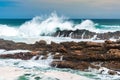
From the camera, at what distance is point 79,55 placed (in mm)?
19859

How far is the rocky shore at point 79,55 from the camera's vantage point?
1862 cm

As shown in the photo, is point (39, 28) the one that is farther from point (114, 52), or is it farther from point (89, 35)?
point (114, 52)

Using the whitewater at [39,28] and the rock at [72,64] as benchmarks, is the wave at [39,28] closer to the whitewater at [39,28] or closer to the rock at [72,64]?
the whitewater at [39,28]

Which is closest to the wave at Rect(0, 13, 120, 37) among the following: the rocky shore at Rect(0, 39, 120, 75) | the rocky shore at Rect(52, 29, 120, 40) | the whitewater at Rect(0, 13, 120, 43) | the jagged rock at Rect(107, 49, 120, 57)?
the whitewater at Rect(0, 13, 120, 43)

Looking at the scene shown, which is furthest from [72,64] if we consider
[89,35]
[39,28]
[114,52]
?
[39,28]

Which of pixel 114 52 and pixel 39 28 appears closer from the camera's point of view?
pixel 114 52

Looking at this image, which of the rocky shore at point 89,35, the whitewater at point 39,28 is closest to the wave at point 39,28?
the whitewater at point 39,28

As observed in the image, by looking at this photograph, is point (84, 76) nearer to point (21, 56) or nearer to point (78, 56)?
point (78, 56)

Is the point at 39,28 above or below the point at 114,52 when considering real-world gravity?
above

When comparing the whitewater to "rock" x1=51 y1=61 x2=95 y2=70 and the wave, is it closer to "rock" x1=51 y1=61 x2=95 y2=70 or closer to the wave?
the wave

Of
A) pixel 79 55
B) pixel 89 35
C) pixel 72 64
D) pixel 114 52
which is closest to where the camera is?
pixel 72 64

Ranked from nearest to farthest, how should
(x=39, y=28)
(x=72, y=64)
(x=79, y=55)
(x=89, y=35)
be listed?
(x=72, y=64)
(x=79, y=55)
(x=89, y=35)
(x=39, y=28)

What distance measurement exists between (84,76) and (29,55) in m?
5.23

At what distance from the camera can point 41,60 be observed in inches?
803
